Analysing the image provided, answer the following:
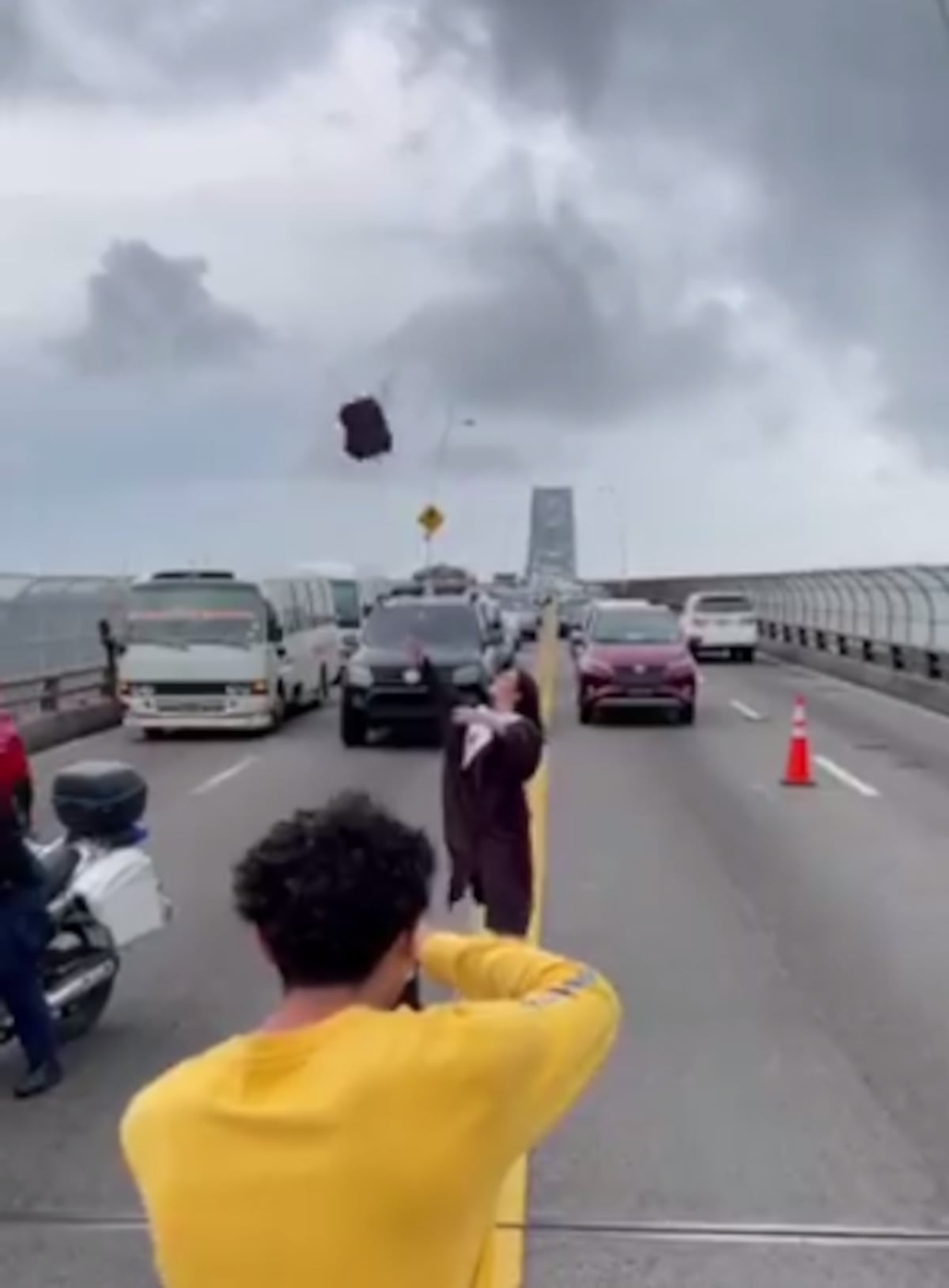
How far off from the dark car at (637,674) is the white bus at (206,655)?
14.3ft

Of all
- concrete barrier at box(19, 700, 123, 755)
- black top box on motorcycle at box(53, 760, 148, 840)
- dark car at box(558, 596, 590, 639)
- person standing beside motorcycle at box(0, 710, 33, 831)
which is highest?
person standing beside motorcycle at box(0, 710, 33, 831)

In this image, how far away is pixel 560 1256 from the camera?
18.1ft

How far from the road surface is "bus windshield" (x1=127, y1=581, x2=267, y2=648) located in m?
8.11

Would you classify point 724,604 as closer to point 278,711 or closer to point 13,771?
point 278,711

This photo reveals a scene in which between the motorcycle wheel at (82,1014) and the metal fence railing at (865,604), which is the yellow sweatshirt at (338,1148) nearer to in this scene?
the motorcycle wheel at (82,1014)

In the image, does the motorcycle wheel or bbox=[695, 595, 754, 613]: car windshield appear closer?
the motorcycle wheel

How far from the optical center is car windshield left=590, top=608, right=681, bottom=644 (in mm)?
29266

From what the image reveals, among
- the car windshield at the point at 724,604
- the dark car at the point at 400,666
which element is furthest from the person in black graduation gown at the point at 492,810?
the car windshield at the point at 724,604

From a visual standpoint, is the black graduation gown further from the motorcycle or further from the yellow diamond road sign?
the yellow diamond road sign

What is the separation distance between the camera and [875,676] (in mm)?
38312

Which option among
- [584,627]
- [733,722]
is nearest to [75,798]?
[733,722]

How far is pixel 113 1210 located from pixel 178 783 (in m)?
14.3

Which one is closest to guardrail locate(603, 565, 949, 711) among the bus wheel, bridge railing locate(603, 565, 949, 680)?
bridge railing locate(603, 565, 949, 680)

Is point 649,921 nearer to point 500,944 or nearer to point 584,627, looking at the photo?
point 500,944
